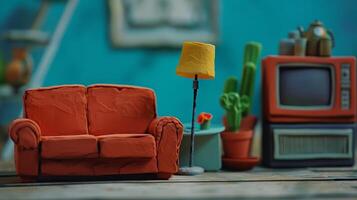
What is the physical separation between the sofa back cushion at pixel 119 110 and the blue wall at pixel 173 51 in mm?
1100

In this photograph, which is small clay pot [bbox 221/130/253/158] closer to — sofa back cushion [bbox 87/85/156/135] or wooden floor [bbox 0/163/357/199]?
wooden floor [bbox 0/163/357/199]

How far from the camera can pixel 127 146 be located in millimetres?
3439

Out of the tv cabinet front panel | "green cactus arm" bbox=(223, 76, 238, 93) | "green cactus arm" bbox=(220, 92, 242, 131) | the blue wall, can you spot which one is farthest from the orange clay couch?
the blue wall

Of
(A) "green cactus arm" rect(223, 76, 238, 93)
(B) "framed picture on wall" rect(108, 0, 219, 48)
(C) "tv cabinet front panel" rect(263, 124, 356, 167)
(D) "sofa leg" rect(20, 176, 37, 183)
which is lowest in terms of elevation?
(D) "sofa leg" rect(20, 176, 37, 183)

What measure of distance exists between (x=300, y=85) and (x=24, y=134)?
78.9 inches

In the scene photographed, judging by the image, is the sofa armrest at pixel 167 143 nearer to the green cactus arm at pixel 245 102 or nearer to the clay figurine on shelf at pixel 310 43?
the green cactus arm at pixel 245 102

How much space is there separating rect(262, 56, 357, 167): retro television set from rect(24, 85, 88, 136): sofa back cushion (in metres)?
1.38

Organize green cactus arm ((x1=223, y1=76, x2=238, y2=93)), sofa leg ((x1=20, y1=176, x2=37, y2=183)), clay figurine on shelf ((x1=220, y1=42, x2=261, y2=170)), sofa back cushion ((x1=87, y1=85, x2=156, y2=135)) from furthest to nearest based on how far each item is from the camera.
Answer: green cactus arm ((x1=223, y1=76, x2=238, y2=93)), clay figurine on shelf ((x1=220, y1=42, x2=261, y2=170)), sofa back cushion ((x1=87, y1=85, x2=156, y2=135)), sofa leg ((x1=20, y1=176, x2=37, y2=183))

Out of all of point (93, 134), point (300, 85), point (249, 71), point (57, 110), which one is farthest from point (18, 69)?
point (300, 85)

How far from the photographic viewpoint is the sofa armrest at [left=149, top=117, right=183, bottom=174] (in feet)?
11.6

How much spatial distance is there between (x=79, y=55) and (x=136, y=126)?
4.53ft

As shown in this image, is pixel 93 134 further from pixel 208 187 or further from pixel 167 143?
pixel 208 187

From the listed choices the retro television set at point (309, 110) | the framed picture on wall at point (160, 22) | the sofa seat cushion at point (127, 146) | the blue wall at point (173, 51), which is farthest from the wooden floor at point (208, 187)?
the framed picture on wall at point (160, 22)

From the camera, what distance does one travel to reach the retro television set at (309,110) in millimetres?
4098
